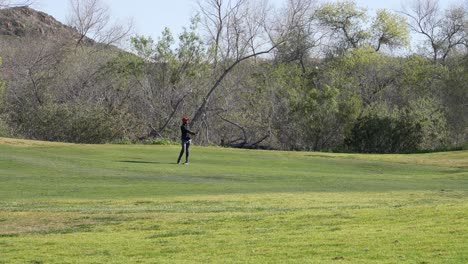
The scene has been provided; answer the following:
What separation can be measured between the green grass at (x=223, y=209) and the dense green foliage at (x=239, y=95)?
57.1 ft

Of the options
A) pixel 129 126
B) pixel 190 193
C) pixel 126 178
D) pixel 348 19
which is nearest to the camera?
pixel 190 193

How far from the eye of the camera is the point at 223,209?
18.8m

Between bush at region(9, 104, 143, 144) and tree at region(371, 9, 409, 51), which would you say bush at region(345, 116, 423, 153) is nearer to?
bush at region(9, 104, 143, 144)

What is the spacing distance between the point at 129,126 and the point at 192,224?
41.6 meters

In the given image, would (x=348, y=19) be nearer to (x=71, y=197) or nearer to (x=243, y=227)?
(x=71, y=197)

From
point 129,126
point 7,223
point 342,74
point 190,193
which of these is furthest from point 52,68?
point 7,223

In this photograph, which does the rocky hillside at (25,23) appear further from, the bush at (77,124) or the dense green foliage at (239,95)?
the bush at (77,124)

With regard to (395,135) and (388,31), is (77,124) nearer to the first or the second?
(395,135)

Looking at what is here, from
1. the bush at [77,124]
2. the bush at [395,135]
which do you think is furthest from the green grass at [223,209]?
the bush at [395,135]

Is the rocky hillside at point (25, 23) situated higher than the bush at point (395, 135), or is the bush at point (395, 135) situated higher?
the rocky hillside at point (25, 23)

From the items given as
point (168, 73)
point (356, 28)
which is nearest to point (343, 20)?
point (356, 28)

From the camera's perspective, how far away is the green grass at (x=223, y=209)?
38.8 feet

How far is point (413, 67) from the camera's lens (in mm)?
71188

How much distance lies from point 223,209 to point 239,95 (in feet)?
158
